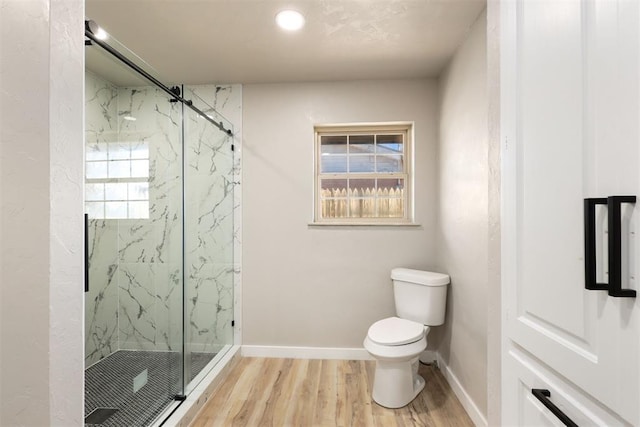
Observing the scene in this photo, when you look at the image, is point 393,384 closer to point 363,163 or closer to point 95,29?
point 363,163

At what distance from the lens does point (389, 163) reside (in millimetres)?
3012

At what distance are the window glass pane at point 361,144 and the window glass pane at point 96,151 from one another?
196 centimetres

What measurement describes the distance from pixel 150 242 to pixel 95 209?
1.38ft

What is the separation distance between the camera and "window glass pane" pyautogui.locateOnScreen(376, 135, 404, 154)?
300 centimetres

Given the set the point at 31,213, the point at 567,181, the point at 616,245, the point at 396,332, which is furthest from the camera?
the point at 396,332

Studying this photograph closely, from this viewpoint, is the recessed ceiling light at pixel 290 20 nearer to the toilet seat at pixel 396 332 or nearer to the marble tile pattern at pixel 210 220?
the marble tile pattern at pixel 210 220

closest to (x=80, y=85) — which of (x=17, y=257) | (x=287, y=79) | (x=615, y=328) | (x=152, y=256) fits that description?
(x=17, y=257)

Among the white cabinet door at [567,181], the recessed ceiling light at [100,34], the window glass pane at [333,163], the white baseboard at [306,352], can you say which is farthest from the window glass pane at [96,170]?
the white cabinet door at [567,181]

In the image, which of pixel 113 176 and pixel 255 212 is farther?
pixel 255 212

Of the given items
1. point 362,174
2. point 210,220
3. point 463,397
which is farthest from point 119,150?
point 463,397

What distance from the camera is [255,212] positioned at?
293 cm

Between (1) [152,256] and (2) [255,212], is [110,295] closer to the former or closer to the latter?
(1) [152,256]

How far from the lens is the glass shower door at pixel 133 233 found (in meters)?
2.22

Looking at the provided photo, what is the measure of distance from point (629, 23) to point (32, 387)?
1522mm
